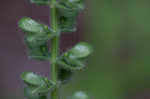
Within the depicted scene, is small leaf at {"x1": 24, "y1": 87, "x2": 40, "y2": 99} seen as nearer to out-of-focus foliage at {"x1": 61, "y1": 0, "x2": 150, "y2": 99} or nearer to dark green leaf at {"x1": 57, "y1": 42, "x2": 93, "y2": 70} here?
dark green leaf at {"x1": 57, "y1": 42, "x2": 93, "y2": 70}

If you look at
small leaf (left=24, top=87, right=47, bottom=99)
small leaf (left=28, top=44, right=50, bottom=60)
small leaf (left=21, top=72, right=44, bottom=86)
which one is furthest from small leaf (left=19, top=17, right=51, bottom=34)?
small leaf (left=24, top=87, right=47, bottom=99)

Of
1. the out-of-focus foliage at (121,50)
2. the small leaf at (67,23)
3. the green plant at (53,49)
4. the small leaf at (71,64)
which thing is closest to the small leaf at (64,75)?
the green plant at (53,49)

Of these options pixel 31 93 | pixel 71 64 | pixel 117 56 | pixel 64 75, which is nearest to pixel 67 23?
pixel 71 64

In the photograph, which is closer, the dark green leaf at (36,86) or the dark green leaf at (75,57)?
the dark green leaf at (36,86)

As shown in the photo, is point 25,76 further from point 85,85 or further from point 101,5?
point 101,5

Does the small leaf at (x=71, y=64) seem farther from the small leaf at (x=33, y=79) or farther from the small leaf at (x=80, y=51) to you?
the small leaf at (x=33, y=79)

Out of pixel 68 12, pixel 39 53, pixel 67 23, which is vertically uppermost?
pixel 68 12

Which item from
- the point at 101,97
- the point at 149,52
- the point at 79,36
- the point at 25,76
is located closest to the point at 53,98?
the point at 25,76

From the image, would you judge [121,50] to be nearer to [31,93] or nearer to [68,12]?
[68,12]
